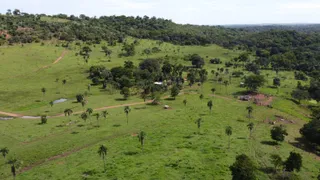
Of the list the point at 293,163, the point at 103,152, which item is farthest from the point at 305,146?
the point at 103,152

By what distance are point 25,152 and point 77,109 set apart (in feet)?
122

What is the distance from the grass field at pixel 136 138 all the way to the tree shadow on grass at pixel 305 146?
1.21 metres

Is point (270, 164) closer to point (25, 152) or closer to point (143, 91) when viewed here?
point (25, 152)

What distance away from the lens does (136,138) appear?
78062mm

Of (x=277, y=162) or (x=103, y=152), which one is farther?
(x=103, y=152)

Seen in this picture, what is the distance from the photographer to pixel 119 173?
59531 millimetres

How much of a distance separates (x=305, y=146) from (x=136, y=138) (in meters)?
53.2

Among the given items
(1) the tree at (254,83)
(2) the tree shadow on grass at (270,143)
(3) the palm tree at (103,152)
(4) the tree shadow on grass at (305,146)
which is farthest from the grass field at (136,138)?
(1) the tree at (254,83)

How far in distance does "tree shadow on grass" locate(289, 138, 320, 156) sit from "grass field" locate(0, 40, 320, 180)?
3.98 feet

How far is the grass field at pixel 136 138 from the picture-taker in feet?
202

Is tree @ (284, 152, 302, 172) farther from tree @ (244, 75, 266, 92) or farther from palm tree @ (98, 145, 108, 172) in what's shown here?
tree @ (244, 75, 266, 92)

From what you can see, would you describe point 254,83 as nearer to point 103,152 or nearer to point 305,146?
point 305,146

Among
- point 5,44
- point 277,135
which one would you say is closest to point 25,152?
point 277,135

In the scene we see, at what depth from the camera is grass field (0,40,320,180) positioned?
6160 cm
